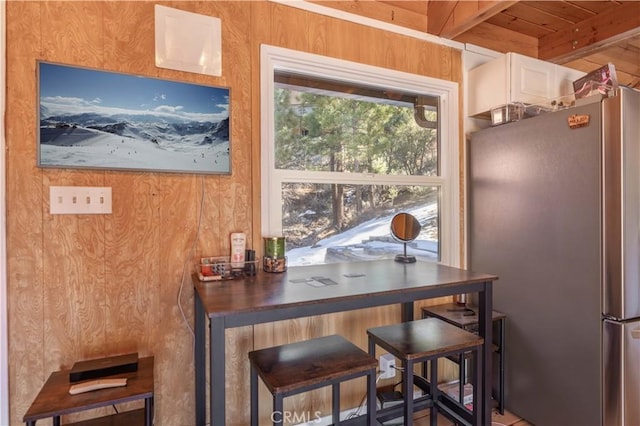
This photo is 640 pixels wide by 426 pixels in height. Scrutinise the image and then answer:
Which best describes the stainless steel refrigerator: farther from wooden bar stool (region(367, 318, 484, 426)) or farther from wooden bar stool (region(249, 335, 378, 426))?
wooden bar stool (region(249, 335, 378, 426))

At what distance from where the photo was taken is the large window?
74.1 inches

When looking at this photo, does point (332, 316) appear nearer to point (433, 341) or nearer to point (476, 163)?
point (433, 341)

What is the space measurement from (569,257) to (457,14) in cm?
149

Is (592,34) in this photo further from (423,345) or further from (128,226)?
(128,226)

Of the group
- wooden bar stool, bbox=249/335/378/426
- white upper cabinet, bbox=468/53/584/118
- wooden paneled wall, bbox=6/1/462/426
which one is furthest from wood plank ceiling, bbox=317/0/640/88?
wooden bar stool, bbox=249/335/378/426

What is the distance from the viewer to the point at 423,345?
1.51m

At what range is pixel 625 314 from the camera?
1523mm

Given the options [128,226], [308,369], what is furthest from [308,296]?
[128,226]

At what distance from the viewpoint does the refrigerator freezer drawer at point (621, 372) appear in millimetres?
1529

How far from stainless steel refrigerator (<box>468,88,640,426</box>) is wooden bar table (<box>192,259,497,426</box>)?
44cm

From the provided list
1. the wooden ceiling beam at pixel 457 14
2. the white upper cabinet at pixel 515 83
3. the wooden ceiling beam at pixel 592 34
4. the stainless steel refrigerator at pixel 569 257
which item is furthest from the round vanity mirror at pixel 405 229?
the wooden ceiling beam at pixel 592 34

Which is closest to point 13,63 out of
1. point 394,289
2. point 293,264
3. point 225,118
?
point 225,118

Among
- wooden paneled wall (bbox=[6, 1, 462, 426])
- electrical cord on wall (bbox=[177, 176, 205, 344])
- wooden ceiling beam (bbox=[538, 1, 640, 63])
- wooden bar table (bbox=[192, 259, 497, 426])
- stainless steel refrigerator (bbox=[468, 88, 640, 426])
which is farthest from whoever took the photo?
→ wooden ceiling beam (bbox=[538, 1, 640, 63])

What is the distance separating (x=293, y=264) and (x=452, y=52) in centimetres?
175
